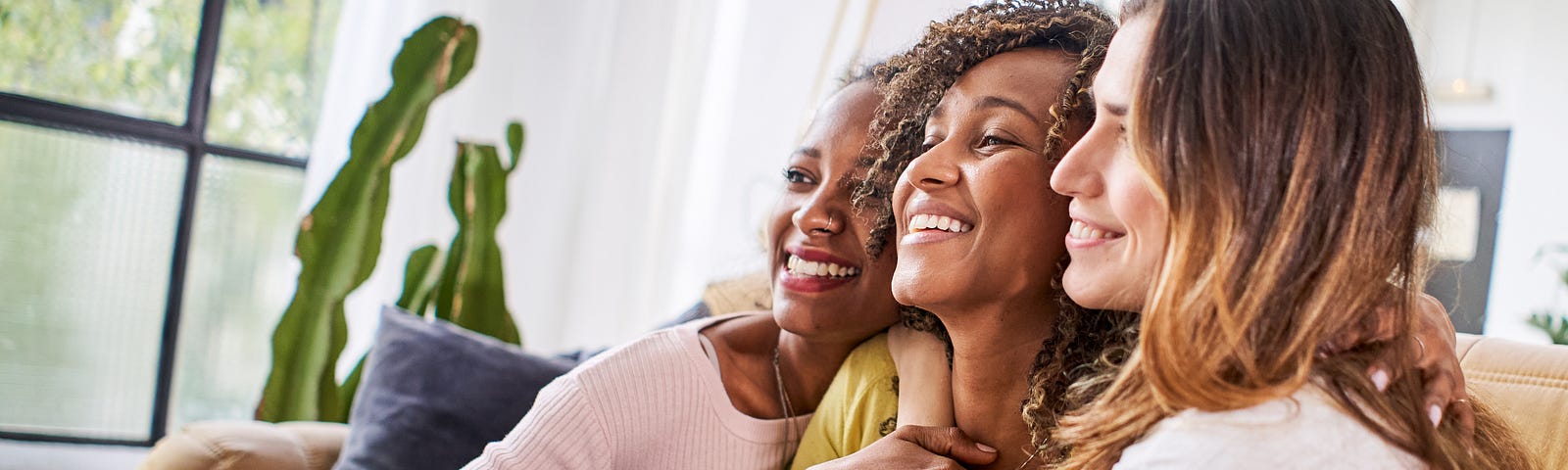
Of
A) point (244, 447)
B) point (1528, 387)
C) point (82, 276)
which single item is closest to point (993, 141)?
point (1528, 387)

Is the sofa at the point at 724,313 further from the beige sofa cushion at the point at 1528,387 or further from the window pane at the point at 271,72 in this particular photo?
the window pane at the point at 271,72

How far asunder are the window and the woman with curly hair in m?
2.65

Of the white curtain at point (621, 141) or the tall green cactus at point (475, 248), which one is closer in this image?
the tall green cactus at point (475, 248)

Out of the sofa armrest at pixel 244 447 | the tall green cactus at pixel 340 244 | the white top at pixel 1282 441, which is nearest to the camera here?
the white top at pixel 1282 441

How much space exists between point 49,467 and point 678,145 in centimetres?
206

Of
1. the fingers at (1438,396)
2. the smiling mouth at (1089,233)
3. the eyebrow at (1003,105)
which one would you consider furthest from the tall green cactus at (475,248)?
the fingers at (1438,396)

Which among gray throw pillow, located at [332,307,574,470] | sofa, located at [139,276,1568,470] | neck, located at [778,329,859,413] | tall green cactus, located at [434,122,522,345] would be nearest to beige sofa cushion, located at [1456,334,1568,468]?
sofa, located at [139,276,1568,470]

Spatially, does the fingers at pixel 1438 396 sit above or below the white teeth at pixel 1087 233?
below

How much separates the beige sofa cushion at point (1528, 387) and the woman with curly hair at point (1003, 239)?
0.24 metres

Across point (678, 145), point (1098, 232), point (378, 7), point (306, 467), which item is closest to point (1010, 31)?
point (1098, 232)

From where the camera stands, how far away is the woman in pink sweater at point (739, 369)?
1446 mm

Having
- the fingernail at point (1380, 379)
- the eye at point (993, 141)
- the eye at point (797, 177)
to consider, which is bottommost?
the fingernail at point (1380, 379)

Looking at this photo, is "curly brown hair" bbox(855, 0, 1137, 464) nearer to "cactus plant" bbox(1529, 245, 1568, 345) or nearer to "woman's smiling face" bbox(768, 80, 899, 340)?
"woman's smiling face" bbox(768, 80, 899, 340)

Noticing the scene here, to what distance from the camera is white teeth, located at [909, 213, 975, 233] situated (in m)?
1.24
